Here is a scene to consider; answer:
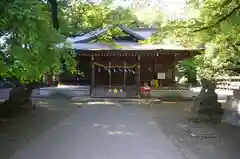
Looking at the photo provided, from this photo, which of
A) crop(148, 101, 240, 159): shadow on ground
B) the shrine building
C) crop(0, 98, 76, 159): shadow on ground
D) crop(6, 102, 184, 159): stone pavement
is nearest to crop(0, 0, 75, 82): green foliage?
crop(6, 102, 184, 159): stone pavement

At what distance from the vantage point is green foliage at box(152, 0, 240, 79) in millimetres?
10617

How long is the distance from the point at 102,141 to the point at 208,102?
7624 mm

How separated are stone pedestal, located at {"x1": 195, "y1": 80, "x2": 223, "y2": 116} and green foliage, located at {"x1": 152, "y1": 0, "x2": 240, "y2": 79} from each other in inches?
18.5

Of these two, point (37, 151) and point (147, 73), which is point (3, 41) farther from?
point (147, 73)

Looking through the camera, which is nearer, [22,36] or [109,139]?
[22,36]

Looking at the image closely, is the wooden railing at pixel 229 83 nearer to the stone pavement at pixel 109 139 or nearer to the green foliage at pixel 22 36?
the stone pavement at pixel 109 139

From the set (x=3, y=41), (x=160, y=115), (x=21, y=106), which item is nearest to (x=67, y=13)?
(x=21, y=106)

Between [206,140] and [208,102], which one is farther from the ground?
[208,102]

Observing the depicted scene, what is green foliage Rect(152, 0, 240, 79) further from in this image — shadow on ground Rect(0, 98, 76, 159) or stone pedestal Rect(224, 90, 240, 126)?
shadow on ground Rect(0, 98, 76, 159)

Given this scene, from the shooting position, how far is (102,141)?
10.1 metres

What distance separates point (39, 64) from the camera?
6.91 m

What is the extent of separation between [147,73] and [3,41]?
24.5 metres

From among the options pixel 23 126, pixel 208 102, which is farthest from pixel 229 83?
pixel 23 126

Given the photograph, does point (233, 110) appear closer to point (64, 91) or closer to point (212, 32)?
point (212, 32)
